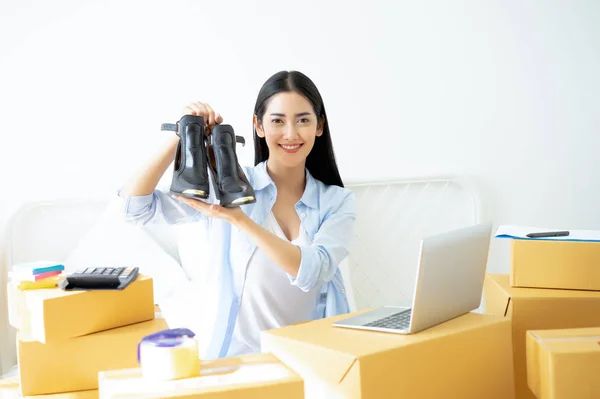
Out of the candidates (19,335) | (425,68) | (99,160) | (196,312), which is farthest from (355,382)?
(425,68)

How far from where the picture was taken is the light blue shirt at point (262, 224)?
68.4 inches

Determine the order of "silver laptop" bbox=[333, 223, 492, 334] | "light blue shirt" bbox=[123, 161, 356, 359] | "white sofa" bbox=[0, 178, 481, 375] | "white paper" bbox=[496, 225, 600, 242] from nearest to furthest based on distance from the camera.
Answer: "silver laptop" bbox=[333, 223, 492, 334]
"white paper" bbox=[496, 225, 600, 242]
"light blue shirt" bbox=[123, 161, 356, 359]
"white sofa" bbox=[0, 178, 481, 375]

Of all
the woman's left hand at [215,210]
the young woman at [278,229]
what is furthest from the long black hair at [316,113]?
the woman's left hand at [215,210]

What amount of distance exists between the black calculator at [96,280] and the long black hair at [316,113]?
0.69m

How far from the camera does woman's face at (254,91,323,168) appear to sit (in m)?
1.82

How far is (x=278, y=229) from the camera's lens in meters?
1.86

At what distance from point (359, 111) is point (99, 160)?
969 millimetres

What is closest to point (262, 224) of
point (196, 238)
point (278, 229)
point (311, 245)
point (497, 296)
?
point (278, 229)

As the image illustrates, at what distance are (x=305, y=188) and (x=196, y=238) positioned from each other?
547mm

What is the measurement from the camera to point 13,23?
7.59 feet

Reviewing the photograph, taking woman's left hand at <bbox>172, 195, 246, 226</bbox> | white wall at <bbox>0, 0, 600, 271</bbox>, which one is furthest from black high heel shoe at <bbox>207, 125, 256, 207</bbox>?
white wall at <bbox>0, 0, 600, 271</bbox>

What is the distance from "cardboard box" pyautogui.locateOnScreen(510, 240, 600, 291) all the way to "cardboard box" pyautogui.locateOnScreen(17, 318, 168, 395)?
34.1 inches

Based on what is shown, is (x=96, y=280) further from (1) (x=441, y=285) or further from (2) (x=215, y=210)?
(1) (x=441, y=285)

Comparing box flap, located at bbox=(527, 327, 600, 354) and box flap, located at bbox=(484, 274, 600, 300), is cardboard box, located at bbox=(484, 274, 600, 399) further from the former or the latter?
box flap, located at bbox=(527, 327, 600, 354)
